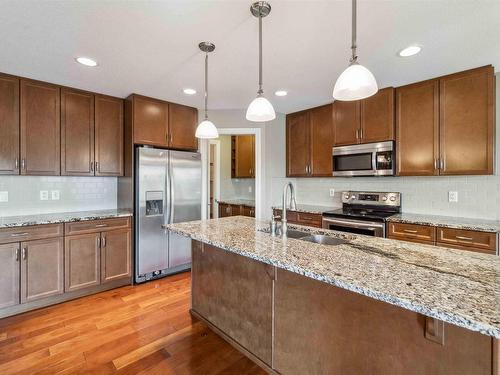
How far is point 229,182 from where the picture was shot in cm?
596

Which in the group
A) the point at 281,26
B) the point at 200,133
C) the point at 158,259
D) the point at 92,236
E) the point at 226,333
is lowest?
the point at 226,333

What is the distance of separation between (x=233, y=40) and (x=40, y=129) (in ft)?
7.69

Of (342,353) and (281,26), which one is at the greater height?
(281,26)

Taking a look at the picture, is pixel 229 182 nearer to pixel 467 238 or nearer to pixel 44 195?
pixel 44 195

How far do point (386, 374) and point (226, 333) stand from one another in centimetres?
122

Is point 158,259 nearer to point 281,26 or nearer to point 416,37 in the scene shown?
point 281,26

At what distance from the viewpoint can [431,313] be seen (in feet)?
2.67

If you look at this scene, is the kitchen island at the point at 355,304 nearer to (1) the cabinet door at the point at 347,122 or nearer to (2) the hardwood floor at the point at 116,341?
(2) the hardwood floor at the point at 116,341

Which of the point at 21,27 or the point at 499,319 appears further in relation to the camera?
the point at 21,27

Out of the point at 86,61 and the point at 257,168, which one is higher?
the point at 86,61

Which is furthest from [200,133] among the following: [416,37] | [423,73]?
[423,73]

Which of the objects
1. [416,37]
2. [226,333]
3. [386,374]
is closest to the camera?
[386,374]

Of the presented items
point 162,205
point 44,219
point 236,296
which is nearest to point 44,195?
point 44,219

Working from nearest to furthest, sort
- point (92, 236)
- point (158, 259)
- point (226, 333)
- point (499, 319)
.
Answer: point (499, 319) < point (226, 333) < point (92, 236) < point (158, 259)
